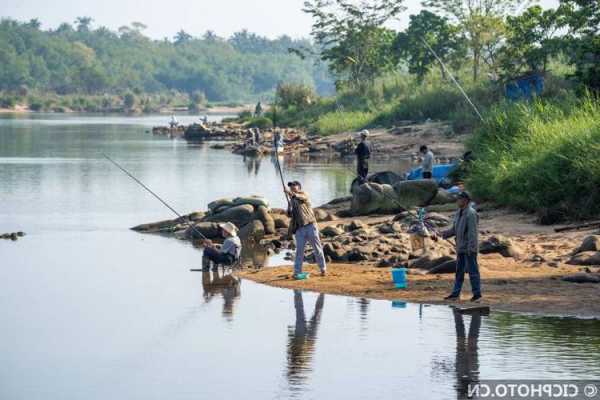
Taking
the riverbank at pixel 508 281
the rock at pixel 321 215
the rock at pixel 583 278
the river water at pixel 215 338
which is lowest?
the river water at pixel 215 338

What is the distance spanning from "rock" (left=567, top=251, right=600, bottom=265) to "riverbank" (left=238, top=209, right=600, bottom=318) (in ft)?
0.36

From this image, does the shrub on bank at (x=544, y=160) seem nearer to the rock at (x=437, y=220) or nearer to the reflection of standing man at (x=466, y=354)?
the rock at (x=437, y=220)

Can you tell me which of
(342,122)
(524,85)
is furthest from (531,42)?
(342,122)

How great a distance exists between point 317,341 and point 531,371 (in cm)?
292

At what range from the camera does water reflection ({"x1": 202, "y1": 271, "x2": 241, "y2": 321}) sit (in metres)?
17.4

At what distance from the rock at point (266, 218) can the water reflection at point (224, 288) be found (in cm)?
516

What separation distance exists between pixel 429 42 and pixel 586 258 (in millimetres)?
51175

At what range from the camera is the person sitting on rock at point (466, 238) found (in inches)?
623

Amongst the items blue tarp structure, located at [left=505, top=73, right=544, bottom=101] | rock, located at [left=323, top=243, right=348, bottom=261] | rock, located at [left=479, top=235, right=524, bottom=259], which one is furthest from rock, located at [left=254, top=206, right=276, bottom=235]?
blue tarp structure, located at [left=505, top=73, right=544, bottom=101]

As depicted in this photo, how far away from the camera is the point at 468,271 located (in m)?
16.3

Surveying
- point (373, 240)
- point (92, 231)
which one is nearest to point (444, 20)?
point (92, 231)

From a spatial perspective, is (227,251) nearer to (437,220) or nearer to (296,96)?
(437,220)

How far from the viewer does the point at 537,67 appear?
49.0 m

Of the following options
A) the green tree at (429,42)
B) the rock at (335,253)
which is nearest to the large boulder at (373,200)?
the rock at (335,253)
